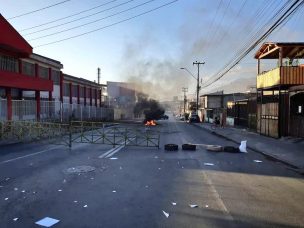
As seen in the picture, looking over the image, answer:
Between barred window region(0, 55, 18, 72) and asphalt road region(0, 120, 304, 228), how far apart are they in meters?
21.6

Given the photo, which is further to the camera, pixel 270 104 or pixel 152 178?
pixel 270 104

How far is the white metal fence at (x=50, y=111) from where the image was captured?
1388 inches

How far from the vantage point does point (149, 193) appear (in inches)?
347

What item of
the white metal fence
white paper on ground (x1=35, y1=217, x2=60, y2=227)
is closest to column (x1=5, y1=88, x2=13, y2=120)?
the white metal fence

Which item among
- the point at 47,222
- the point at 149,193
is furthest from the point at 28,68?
the point at 47,222

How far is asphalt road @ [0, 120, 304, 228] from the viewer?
671cm

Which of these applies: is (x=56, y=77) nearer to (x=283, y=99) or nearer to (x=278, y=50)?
(x=278, y=50)

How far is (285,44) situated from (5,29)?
22.0 metres

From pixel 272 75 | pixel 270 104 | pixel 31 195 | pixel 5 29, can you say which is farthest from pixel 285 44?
pixel 31 195

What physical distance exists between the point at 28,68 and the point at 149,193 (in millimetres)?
36219

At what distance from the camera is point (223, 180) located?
10.8m

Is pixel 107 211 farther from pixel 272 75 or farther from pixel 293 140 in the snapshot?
pixel 272 75

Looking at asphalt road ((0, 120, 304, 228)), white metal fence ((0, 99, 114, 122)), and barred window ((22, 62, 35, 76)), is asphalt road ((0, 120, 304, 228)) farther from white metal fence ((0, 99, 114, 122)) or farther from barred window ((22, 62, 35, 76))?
barred window ((22, 62, 35, 76))

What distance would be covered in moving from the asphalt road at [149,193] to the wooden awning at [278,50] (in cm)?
1636
